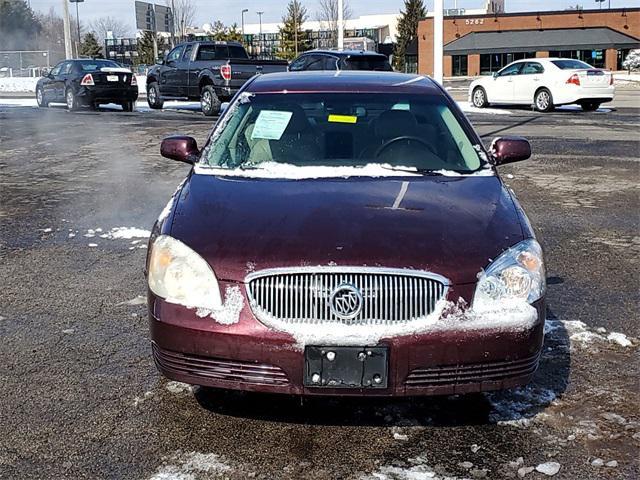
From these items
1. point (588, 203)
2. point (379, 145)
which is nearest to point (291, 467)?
point (379, 145)

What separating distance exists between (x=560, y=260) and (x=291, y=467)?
3.88 meters

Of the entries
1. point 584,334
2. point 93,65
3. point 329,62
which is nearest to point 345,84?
point 584,334

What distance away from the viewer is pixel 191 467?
307 centimetres

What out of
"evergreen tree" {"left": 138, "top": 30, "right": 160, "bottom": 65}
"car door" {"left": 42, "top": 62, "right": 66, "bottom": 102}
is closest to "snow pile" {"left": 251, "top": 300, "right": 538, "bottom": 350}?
"car door" {"left": 42, "top": 62, "right": 66, "bottom": 102}

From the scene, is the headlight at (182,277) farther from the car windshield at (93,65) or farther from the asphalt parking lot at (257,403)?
the car windshield at (93,65)

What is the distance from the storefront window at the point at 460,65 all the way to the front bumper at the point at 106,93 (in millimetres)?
41606

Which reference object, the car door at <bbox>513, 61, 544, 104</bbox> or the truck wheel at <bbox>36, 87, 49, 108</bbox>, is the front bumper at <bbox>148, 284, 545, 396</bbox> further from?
the truck wheel at <bbox>36, 87, 49, 108</bbox>

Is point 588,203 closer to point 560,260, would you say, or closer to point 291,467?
point 560,260

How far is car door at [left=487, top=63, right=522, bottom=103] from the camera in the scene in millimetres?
22203

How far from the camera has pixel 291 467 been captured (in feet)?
10.1

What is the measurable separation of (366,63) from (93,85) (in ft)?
28.9

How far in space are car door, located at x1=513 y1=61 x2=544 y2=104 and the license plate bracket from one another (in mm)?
19807

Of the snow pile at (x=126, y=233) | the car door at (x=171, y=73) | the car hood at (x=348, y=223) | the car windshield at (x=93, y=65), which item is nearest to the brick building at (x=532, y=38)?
the car windshield at (x=93, y=65)

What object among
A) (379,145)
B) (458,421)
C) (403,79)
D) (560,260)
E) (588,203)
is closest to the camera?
(458,421)
